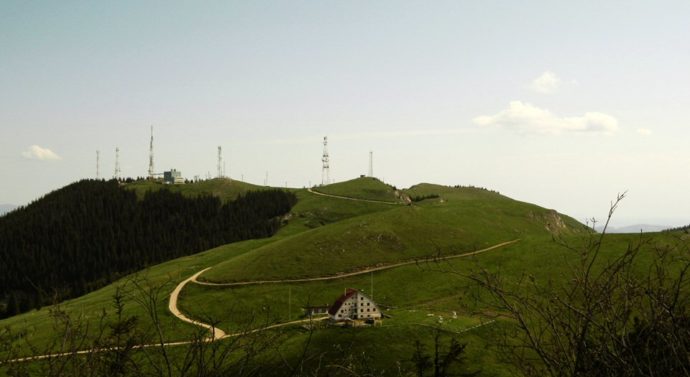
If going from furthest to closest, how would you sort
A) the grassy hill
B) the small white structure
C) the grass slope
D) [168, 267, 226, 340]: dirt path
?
the grass slope < [168, 267, 226, 340]: dirt path < the small white structure < the grassy hill

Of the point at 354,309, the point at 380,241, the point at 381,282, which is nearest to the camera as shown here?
the point at 354,309

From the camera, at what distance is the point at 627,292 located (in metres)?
10.3

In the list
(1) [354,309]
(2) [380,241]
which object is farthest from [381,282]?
(1) [354,309]

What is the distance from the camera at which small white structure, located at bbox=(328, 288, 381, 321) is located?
82750 millimetres

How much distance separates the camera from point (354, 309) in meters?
83.6

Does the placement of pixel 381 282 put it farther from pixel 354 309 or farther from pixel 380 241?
pixel 354 309

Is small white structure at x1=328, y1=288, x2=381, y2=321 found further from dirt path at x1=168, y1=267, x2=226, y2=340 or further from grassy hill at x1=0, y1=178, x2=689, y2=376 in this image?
dirt path at x1=168, y1=267, x2=226, y2=340

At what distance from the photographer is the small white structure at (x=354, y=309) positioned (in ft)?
271

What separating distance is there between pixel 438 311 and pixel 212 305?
157 feet

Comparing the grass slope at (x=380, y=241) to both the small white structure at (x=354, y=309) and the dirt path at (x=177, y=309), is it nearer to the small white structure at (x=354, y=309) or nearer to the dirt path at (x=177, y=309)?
the dirt path at (x=177, y=309)

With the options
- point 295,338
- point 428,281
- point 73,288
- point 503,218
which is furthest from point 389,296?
point 73,288

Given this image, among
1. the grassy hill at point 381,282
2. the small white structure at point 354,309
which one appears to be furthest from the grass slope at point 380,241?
the small white structure at point 354,309

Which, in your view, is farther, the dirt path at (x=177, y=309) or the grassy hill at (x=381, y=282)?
the dirt path at (x=177, y=309)

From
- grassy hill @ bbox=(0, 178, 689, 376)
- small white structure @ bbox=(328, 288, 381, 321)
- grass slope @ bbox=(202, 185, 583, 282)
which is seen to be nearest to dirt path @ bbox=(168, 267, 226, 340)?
grassy hill @ bbox=(0, 178, 689, 376)
